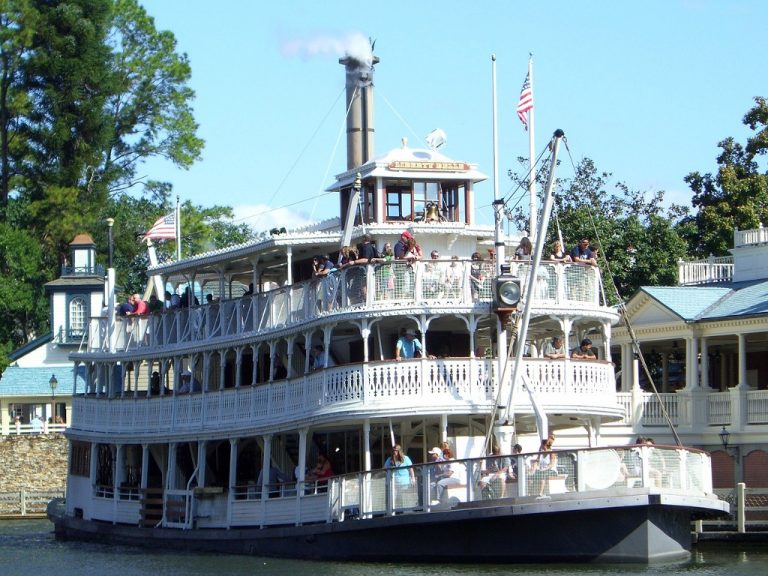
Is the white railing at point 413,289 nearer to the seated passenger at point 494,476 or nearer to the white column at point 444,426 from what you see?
the white column at point 444,426

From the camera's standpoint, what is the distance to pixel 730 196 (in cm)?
5938

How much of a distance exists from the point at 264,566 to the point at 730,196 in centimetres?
3054

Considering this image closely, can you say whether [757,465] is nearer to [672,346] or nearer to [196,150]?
[672,346]

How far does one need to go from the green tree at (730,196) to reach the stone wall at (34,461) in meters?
23.3

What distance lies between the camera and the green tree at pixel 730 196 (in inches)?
2304

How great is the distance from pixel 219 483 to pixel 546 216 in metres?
11.8

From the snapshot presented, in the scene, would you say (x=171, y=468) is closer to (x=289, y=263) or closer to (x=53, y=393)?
(x=289, y=263)

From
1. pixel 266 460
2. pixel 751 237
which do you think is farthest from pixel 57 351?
pixel 266 460

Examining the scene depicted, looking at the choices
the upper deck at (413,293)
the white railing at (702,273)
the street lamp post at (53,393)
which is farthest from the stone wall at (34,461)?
the upper deck at (413,293)

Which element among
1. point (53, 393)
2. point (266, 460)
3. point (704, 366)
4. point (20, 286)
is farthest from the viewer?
point (20, 286)

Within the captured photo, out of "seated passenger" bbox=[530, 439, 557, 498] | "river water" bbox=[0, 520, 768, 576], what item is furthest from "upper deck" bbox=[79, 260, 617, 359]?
"river water" bbox=[0, 520, 768, 576]

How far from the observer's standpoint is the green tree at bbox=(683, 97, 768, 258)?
58531mm

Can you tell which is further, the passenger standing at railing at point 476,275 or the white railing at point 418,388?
the passenger standing at railing at point 476,275

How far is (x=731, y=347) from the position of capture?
47.9 m
